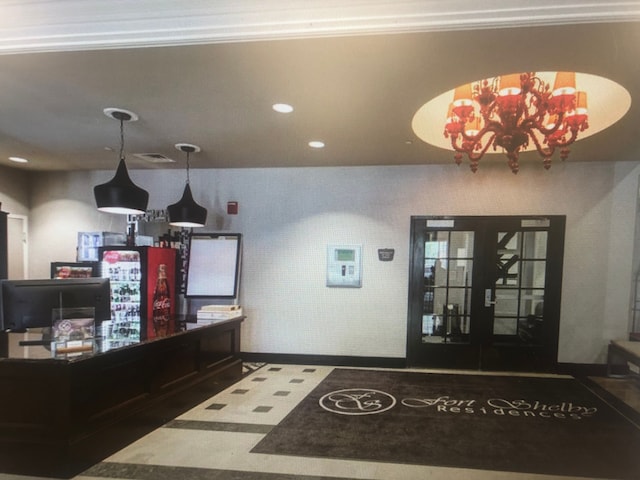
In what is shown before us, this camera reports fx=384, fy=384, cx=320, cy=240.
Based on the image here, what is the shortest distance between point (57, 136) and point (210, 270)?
8.17 feet

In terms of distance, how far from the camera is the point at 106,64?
2.59m

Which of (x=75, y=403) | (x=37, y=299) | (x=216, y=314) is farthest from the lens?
(x=216, y=314)

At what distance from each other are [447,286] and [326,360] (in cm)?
200

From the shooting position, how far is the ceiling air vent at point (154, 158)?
198 inches

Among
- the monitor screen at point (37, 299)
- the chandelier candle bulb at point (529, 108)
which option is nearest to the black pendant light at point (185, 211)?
the monitor screen at point (37, 299)

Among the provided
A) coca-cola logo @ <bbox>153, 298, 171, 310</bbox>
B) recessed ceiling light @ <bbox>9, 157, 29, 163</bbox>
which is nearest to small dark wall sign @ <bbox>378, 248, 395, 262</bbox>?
coca-cola logo @ <bbox>153, 298, 171, 310</bbox>

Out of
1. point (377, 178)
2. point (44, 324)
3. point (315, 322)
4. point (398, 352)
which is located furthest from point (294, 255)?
point (44, 324)

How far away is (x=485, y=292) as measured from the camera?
17.1 feet

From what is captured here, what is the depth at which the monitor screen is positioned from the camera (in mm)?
2998

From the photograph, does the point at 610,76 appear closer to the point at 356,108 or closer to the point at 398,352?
the point at 356,108

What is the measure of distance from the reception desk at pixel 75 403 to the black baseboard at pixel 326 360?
7.37 ft

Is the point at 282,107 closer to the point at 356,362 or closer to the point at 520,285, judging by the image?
the point at 356,362

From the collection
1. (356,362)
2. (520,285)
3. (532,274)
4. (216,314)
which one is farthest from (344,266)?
(532,274)

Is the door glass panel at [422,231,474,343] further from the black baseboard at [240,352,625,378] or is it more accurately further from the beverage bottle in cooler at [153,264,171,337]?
the beverage bottle in cooler at [153,264,171,337]
